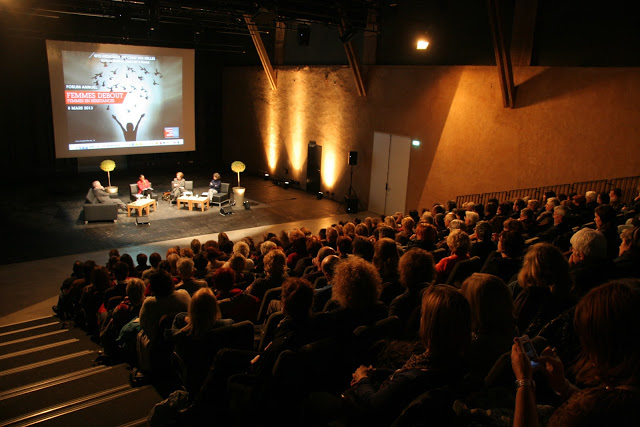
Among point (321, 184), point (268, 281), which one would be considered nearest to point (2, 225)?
point (321, 184)

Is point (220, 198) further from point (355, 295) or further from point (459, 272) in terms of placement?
point (355, 295)

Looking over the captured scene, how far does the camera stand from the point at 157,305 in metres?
3.53

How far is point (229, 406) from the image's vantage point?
2455 mm

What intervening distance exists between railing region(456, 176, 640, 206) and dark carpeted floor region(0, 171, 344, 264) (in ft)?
15.9

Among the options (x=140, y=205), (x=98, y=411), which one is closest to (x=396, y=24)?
(x=140, y=205)

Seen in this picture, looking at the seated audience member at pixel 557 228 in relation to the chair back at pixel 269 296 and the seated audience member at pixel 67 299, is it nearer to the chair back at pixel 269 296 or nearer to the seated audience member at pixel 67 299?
the chair back at pixel 269 296

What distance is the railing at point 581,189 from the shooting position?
767 centimetres

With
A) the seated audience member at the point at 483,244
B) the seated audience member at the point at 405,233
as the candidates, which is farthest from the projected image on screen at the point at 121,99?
the seated audience member at the point at 483,244

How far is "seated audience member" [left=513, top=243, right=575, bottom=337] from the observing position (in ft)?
7.50

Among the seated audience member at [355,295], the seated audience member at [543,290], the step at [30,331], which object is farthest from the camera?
the step at [30,331]

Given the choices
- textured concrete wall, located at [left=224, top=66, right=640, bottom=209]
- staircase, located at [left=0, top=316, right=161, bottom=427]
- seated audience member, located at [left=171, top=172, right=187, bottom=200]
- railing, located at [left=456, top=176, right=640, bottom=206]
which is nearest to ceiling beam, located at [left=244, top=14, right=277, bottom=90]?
textured concrete wall, located at [left=224, top=66, right=640, bottom=209]

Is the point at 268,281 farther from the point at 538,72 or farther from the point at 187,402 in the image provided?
the point at 538,72

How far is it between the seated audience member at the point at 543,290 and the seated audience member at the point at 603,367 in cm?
93

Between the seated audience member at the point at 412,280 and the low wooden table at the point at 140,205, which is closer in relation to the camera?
the seated audience member at the point at 412,280
